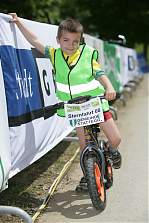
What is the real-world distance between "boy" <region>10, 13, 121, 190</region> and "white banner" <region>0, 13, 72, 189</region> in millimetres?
377

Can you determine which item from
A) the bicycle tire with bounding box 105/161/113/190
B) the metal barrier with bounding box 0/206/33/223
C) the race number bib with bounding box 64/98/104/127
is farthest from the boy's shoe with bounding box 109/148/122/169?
the metal barrier with bounding box 0/206/33/223

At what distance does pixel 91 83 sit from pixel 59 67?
1.23 feet

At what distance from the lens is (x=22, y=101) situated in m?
5.77

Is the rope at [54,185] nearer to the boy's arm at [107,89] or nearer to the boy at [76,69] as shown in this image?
Answer: the boy at [76,69]

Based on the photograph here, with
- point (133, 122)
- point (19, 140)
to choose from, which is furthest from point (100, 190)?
point (133, 122)

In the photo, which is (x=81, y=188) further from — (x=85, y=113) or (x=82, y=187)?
(x=85, y=113)

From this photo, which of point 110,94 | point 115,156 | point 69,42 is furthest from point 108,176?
point 69,42

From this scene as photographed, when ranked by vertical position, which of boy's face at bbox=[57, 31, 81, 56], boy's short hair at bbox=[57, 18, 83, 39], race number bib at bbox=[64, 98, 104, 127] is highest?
boy's short hair at bbox=[57, 18, 83, 39]

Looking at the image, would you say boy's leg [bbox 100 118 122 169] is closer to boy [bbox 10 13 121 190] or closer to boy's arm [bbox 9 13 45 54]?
boy [bbox 10 13 121 190]

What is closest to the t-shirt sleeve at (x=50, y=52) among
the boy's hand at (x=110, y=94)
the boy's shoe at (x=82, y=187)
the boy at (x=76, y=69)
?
the boy at (x=76, y=69)

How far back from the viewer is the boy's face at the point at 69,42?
5.51m

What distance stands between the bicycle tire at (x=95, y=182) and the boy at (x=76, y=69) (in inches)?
16.1

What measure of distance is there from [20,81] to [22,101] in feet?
0.72

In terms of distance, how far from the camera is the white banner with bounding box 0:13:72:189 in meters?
5.22
